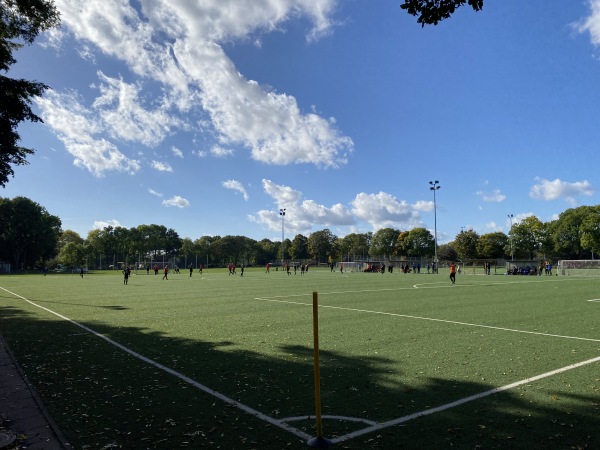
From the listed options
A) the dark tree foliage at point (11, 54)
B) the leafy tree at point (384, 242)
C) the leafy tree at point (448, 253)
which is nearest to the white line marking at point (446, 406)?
the dark tree foliage at point (11, 54)

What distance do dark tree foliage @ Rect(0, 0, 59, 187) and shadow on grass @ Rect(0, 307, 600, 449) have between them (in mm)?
9002

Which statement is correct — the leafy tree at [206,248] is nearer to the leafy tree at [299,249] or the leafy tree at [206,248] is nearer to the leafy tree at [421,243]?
the leafy tree at [299,249]

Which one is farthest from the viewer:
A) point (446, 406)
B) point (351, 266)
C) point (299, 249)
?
point (299, 249)

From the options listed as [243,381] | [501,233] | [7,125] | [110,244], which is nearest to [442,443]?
[243,381]

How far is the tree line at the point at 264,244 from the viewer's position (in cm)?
9888

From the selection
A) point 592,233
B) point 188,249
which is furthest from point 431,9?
point 188,249

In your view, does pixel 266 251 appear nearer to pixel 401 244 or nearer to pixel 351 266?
pixel 401 244

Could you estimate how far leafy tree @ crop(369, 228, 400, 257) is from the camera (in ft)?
488

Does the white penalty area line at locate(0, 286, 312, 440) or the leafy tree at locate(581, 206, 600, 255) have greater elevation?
the leafy tree at locate(581, 206, 600, 255)

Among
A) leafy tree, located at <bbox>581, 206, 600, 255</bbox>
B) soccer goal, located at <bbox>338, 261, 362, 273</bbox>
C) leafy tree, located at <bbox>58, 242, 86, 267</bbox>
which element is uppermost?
leafy tree, located at <bbox>581, 206, 600, 255</bbox>

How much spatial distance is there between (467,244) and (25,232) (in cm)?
11636

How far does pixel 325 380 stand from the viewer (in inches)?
265

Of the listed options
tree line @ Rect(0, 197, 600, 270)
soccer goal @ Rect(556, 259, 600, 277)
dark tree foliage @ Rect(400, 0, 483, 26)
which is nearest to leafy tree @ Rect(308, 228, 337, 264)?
tree line @ Rect(0, 197, 600, 270)

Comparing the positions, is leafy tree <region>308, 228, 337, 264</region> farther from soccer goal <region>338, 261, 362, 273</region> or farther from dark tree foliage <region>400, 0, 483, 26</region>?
dark tree foliage <region>400, 0, 483, 26</region>
